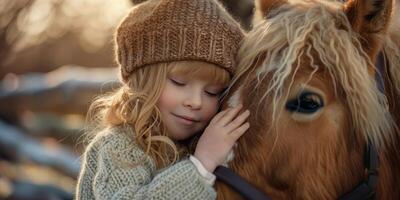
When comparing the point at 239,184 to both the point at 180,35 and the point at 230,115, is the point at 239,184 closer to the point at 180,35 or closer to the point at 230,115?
the point at 230,115

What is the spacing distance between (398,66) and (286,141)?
58cm

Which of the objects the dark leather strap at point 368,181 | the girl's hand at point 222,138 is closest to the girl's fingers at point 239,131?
the girl's hand at point 222,138

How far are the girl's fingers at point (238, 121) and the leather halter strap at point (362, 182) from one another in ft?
0.47

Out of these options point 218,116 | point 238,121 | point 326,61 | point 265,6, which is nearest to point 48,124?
point 265,6

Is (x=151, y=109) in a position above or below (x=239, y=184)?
above

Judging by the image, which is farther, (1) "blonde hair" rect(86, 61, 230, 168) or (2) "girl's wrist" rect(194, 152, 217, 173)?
(1) "blonde hair" rect(86, 61, 230, 168)

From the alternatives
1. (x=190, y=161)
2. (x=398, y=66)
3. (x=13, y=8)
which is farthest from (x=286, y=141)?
(x=13, y=8)

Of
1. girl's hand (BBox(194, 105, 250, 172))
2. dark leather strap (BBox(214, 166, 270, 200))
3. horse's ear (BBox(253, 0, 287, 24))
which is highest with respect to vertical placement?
horse's ear (BBox(253, 0, 287, 24))

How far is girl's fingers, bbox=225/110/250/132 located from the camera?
2.43 metres

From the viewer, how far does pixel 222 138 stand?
96.4 inches

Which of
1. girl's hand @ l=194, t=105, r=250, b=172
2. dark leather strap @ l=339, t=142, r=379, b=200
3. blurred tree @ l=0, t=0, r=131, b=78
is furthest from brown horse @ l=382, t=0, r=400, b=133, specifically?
blurred tree @ l=0, t=0, r=131, b=78

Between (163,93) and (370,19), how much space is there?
82 centimetres

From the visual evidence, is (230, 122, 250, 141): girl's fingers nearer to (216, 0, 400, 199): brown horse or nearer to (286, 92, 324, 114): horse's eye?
(216, 0, 400, 199): brown horse

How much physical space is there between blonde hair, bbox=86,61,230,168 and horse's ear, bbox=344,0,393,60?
20.3 inches
